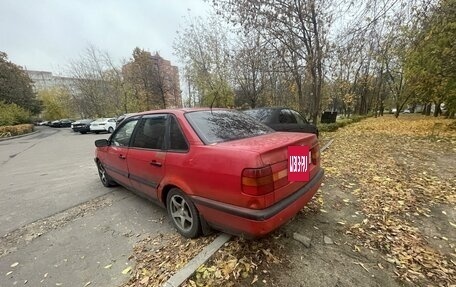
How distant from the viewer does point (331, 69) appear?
1224cm

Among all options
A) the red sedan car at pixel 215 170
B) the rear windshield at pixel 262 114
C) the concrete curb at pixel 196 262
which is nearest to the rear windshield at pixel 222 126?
the red sedan car at pixel 215 170

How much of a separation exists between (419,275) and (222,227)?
1916 mm

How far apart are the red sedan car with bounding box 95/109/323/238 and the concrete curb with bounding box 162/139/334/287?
8.2 inches

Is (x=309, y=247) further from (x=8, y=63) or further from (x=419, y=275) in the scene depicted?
(x=8, y=63)

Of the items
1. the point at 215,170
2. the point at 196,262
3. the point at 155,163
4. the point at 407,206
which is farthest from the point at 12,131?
the point at 407,206

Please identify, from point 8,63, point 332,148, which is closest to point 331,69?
point 332,148

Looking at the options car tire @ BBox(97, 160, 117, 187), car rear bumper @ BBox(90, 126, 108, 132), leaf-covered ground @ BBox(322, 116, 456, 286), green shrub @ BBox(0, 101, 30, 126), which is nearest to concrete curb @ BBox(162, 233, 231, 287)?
leaf-covered ground @ BBox(322, 116, 456, 286)

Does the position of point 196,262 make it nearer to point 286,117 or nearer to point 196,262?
point 196,262

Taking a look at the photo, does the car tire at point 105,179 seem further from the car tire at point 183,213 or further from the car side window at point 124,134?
the car tire at point 183,213

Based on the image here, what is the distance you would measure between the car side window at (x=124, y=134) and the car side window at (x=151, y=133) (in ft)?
0.80

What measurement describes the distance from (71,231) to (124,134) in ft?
5.54

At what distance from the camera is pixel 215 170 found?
2.38m

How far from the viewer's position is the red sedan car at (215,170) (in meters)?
2.22

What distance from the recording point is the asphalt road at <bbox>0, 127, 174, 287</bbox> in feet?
8.52
